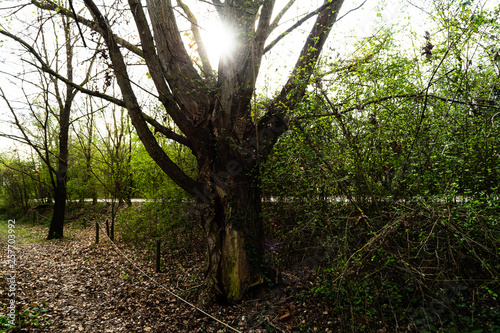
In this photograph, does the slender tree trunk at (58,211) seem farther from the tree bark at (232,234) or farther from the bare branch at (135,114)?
the tree bark at (232,234)

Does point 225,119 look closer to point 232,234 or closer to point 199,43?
point 232,234

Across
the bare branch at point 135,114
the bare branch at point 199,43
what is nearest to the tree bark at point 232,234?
the bare branch at point 135,114

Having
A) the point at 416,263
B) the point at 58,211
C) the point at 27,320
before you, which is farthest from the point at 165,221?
the point at 416,263

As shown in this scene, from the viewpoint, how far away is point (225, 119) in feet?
13.4

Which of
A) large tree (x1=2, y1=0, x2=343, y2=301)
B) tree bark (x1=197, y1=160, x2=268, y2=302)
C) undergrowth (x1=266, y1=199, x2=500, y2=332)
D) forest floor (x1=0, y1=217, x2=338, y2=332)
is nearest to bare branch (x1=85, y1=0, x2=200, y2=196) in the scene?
large tree (x1=2, y1=0, x2=343, y2=301)

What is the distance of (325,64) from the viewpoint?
3242mm

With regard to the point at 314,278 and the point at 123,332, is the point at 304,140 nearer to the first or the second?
the point at 314,278

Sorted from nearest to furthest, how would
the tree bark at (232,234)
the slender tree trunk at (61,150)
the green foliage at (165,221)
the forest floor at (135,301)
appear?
the forest floor at (135,301) < the tree bark at (232,234) < the green foliage at (165,221) < the slender tree trunk at (61,150)

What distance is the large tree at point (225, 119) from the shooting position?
3971 mm

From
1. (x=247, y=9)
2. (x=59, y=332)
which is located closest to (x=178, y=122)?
(x=247, y=9)

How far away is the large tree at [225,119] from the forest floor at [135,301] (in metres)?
0.44

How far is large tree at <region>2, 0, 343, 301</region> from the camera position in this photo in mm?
3971

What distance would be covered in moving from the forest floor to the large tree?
44 cm

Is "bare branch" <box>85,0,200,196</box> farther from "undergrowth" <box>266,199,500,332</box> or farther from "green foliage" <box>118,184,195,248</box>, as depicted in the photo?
"green foliage" <box>118,184,195,248</box>
